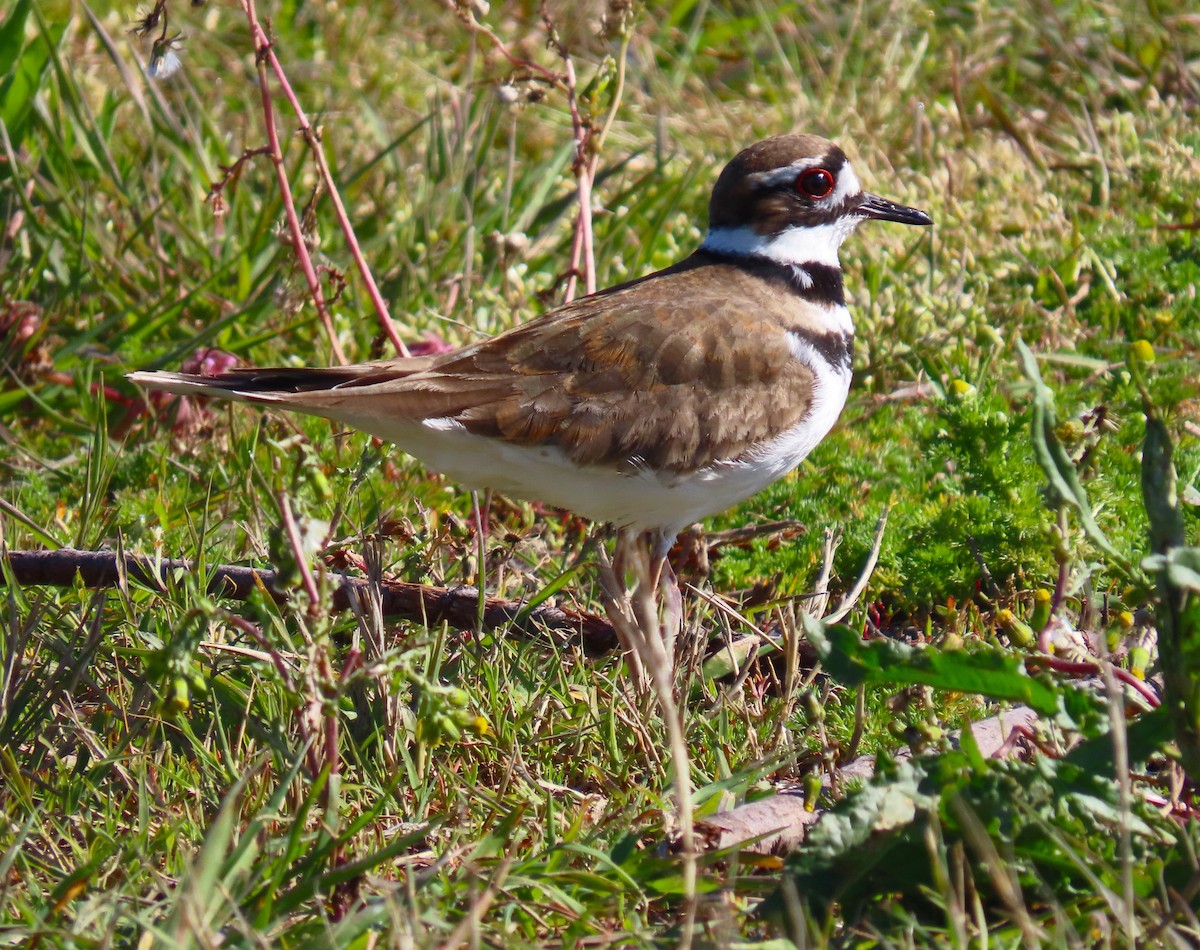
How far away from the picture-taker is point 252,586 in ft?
12.8

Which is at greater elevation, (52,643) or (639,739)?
(52,643)

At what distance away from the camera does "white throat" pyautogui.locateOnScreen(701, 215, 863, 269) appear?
4.85 metres

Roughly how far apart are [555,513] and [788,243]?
3.89 feet

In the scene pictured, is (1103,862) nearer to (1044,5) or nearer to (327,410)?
(327,410)

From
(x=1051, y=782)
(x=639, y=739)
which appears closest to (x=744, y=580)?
(x=639, y=739)

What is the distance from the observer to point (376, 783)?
3.36 meters

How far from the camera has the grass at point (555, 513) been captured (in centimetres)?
271

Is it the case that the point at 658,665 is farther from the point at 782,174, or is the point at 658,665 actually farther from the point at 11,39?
the point at 11,39

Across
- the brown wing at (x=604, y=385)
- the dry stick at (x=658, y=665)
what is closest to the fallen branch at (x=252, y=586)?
the dry stick at (x=658, y=665)

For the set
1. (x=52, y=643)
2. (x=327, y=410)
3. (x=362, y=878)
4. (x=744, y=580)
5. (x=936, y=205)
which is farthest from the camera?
(x=936, y=205)

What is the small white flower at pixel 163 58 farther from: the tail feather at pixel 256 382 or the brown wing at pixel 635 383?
the brown wing at pixel 635 383

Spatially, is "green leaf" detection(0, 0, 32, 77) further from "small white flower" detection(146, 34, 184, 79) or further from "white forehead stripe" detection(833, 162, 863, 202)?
"white forehead stripe" detection(833, 162, 863, 202)

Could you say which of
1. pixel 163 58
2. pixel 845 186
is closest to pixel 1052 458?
pixel 845 186

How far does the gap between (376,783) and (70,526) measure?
1.76 meters
